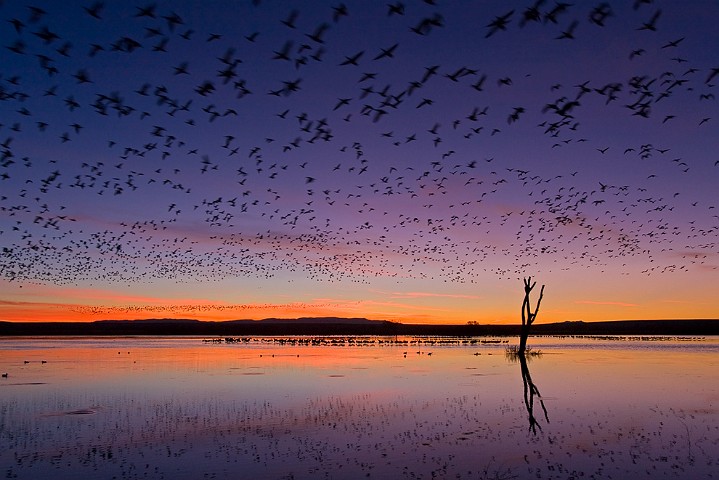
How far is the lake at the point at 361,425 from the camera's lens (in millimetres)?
16156

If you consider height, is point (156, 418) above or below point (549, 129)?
below

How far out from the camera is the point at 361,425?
2211cm

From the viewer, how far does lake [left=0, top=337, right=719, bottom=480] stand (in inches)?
636

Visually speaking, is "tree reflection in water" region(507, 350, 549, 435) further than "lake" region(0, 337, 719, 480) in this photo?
Yes

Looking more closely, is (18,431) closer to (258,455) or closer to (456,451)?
(258,455)

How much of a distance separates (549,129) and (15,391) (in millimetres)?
27300

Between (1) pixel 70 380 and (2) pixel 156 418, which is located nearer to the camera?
(2) pixel 156 418

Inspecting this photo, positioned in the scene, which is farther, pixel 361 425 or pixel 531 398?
pixel 531 398

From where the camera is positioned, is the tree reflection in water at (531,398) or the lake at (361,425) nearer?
the lake at (361,425)

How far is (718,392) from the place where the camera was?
29.8 meters

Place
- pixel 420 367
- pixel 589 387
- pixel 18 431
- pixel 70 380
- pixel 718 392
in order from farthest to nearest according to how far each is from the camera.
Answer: pixel 420 367, pixel 70 380, pixel 589 387, pixel 718 392, pixel 18 431

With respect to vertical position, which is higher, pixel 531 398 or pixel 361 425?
pixel 531 398

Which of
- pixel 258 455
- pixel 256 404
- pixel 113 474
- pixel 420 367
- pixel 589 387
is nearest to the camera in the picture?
pixel 113 474

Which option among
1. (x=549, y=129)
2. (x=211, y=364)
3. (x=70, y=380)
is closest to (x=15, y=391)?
(x=70, y=380)
